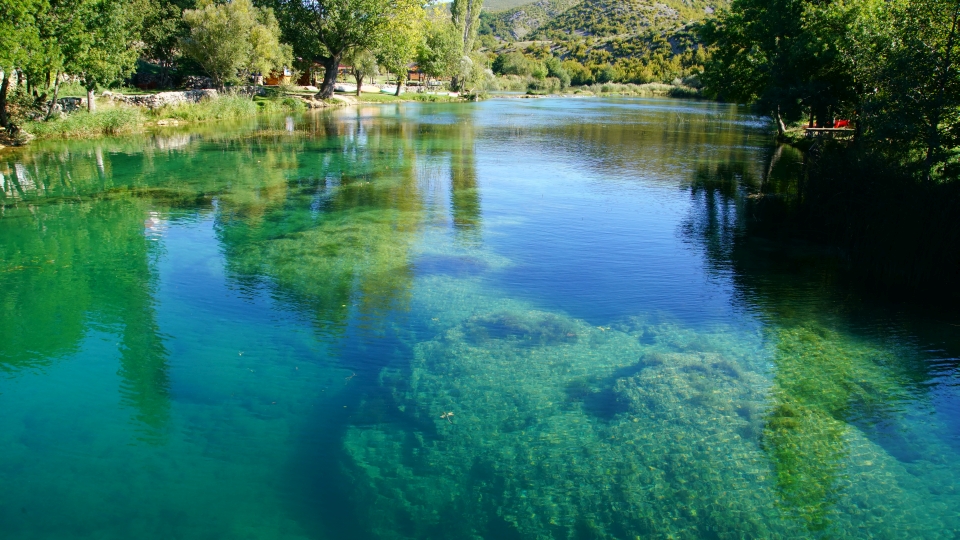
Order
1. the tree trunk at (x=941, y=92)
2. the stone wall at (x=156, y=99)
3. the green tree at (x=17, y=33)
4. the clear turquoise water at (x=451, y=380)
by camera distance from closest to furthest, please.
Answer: the clear turquoise water at (x=451, y=380), the tree trunk at (x=941, y=92), the green tree at (x=17, y=33), the stone wall at (x=156, y=99)

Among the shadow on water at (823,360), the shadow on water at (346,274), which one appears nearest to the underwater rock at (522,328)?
the shadow on water at (346,274)

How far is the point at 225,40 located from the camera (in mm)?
41375

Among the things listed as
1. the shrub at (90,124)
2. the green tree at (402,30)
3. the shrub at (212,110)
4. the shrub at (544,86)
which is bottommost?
the shrub at (90,124)

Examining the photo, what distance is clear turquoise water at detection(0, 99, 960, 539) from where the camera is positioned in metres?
5.98

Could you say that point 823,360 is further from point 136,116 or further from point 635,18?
A: point 635,18

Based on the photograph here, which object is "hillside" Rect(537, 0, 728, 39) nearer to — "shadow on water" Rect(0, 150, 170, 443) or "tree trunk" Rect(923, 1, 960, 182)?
"tree trunk" Rect(923, 1, 960, 182)

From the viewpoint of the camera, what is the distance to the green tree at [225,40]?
135 feet

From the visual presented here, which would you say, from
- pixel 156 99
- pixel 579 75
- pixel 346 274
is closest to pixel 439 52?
pixel 156 99

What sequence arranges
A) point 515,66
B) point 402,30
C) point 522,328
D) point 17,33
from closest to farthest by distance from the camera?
point 522,328 → point 17,33 → point 402,30 → point 515,66

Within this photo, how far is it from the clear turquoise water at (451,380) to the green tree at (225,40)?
27.4m

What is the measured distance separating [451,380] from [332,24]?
165 feet

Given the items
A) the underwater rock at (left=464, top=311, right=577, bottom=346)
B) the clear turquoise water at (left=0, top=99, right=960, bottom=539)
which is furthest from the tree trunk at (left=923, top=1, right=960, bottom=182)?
the underwater rock at (left=464, top=311, right=577, bottom=346)

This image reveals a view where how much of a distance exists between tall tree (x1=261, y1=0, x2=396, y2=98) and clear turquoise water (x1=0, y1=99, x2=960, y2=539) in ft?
126

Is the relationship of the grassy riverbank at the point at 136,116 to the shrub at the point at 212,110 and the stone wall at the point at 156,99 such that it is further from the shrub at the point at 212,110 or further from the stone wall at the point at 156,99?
the stone wall at the point at 156,99
